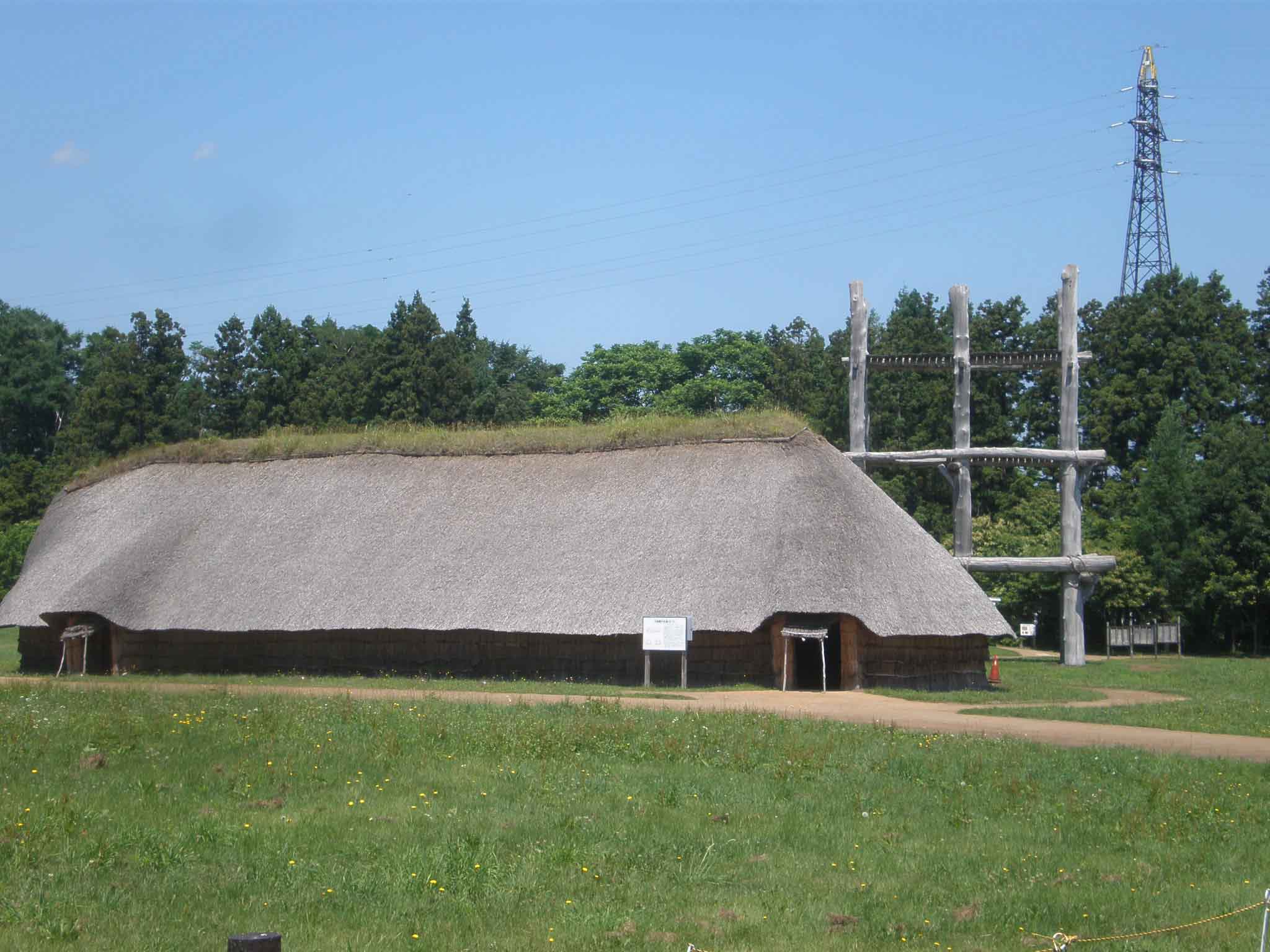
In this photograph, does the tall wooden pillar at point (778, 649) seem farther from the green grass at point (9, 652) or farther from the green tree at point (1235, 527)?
the green tree at point (1235, 527)

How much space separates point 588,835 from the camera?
44.6 ft

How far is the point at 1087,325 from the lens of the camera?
225ft

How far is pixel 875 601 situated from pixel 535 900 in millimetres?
20034

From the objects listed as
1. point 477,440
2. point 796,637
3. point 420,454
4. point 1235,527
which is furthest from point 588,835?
point 1235,527

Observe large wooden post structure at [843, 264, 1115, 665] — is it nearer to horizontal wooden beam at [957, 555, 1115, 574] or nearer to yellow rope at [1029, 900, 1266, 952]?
horizontal wooden beam at [957, 555, 1115, 574]

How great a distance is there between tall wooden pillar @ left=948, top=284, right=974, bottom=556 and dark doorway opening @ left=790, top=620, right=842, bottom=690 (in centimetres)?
955

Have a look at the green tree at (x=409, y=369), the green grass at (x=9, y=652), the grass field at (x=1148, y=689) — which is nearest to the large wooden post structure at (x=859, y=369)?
the grass field at (x=1148, y=689)

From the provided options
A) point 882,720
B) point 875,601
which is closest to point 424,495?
point 875,601

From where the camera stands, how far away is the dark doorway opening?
105 ft

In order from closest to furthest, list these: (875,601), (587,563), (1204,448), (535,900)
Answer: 1. (535,900)
2. (875,601)
3. (587,563)
4. (1204,448)

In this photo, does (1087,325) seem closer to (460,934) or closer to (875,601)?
(875,601)

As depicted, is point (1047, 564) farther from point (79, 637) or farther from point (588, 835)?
point (588, 835)

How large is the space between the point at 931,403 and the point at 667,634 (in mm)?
40047

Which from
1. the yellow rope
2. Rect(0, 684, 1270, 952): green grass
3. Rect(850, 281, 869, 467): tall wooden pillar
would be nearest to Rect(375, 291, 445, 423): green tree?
Rect(850, 281, 869, 467): tall wooden pillar
